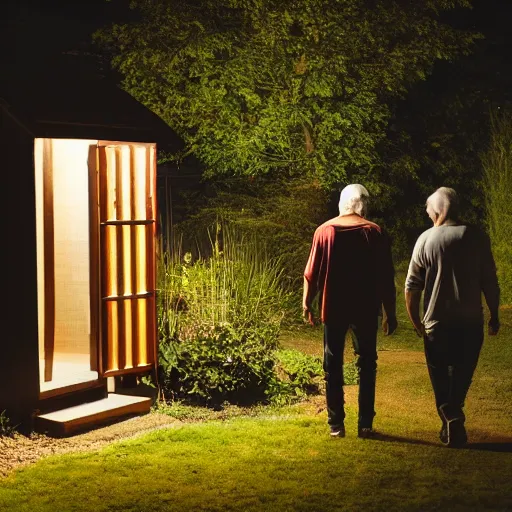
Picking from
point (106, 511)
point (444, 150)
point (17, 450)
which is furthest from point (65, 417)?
point (444, 150)

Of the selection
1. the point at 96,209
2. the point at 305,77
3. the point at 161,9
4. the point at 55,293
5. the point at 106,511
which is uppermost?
the point at 161,9

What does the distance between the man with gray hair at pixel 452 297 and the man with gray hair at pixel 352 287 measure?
274mm

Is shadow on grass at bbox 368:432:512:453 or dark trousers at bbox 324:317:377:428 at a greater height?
dark trousers at bbox 324:317:377:428

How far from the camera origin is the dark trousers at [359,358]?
682 centimetres

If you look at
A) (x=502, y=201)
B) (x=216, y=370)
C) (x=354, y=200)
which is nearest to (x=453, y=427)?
(x=354, y=200)

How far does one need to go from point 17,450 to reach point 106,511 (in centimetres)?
154

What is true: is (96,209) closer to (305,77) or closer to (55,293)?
(55,293)

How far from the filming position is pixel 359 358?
6902 mm

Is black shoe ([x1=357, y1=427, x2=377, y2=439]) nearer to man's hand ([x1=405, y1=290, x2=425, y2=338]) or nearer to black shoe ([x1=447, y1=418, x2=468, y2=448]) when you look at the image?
black shoe ([x1=447, y1=418, x2=468, y2=448])

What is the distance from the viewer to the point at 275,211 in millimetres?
14273

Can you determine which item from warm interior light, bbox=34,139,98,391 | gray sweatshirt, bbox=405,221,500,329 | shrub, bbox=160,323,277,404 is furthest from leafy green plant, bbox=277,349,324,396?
gray sweatshirt, bbox=405,221,500,329

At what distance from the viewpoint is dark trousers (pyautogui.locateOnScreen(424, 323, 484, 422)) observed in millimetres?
6605

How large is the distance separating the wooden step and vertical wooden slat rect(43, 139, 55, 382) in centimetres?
64

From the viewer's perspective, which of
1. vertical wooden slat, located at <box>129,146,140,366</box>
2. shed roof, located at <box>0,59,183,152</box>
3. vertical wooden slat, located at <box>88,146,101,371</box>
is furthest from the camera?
vertical wooden slat, located at <box>129,146,140,366</box>
